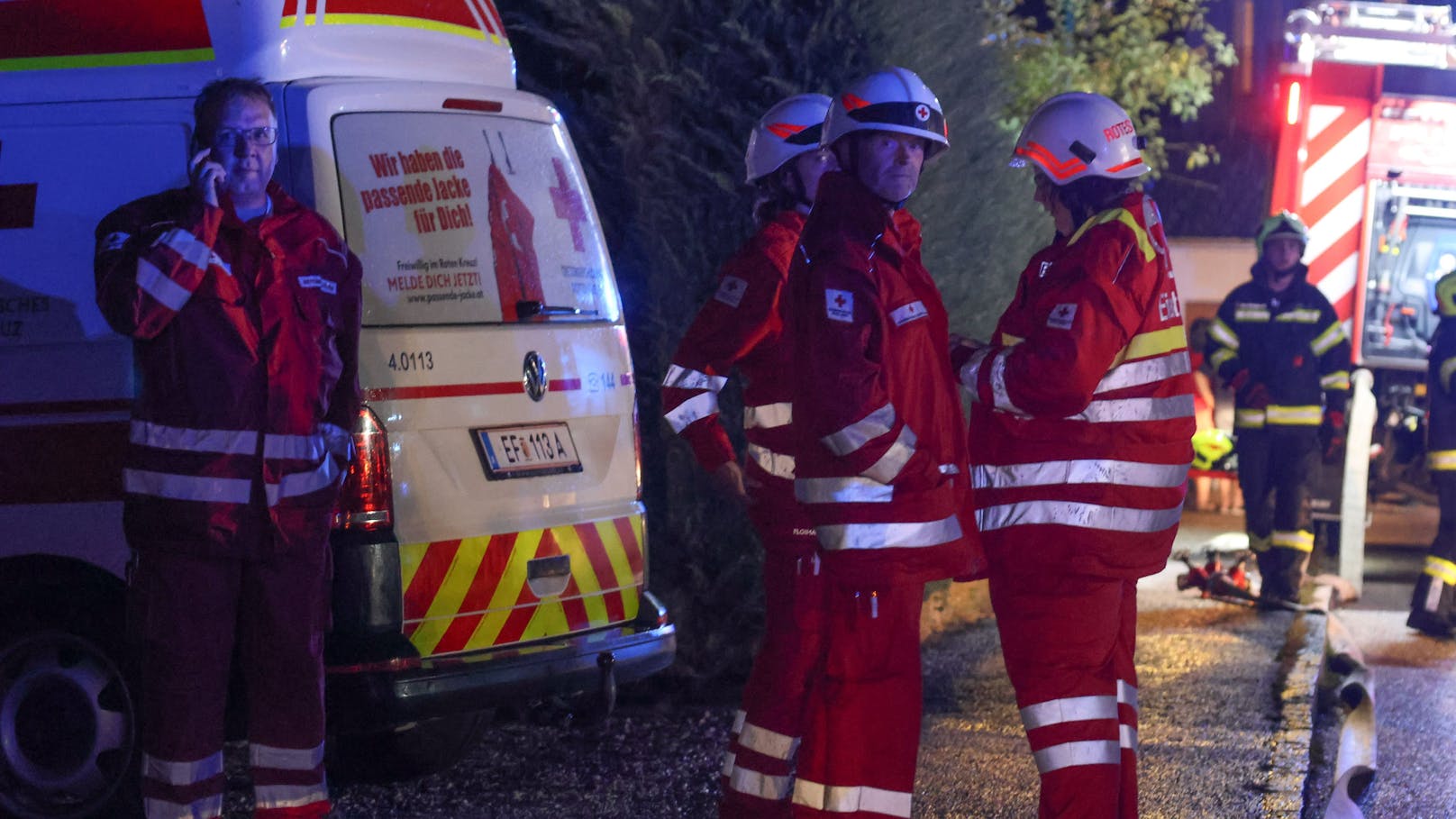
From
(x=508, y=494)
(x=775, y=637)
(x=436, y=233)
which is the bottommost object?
(x=775, y=637)

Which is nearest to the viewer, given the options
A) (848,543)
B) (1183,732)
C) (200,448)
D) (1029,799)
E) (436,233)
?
(848,543)

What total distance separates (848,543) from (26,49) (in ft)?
9.38

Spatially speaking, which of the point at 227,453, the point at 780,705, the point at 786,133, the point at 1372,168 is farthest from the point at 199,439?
the point at 1372,168

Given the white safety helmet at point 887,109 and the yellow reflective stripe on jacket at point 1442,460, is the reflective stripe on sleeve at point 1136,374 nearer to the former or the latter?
the white safety helmet at point 887,109

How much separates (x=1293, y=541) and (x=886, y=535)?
5.72 metres

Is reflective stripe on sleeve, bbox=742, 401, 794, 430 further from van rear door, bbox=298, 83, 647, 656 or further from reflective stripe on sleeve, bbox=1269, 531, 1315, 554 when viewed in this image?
reflective stripe on sleeve, bbox=1269, 531, 1315, 554

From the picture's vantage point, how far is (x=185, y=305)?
13.5ft

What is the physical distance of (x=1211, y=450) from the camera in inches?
484

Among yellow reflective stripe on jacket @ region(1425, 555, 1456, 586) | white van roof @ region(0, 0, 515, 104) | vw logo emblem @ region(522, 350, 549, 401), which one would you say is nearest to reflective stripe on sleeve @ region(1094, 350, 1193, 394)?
vw logo emblem @ region(522, 350, 549, 401)

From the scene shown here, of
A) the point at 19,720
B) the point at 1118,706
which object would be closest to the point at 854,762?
the point at 1118,706

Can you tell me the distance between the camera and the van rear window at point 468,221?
4711mm

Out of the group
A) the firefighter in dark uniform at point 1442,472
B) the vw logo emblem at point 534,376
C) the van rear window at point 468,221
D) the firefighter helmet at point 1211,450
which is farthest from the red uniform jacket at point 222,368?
the firefighter helmet at point 1211,450

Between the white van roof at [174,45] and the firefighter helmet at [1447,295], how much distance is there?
5.68m

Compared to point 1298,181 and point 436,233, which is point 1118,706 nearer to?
point 436,233
